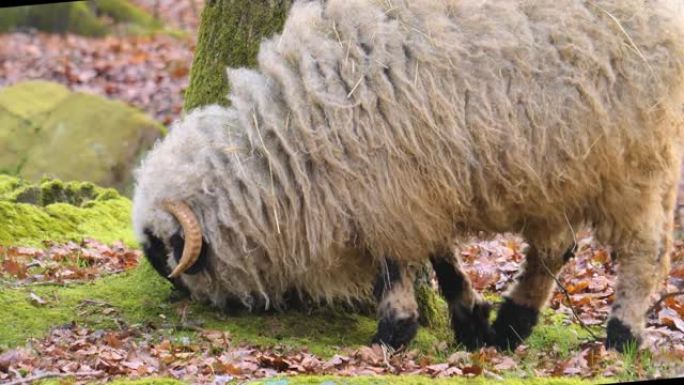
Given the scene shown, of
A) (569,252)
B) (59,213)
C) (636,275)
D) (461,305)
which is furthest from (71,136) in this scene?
(636,275)

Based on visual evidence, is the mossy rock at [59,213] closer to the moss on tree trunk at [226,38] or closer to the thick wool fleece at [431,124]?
the moss on tree trunk at [226,38]

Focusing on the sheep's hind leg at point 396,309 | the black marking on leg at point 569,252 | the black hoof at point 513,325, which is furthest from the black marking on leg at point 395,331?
the black marking on leg at point 569,252

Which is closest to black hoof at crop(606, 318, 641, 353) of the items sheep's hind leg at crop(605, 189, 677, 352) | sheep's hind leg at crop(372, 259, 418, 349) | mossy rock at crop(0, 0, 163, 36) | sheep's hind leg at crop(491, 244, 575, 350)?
sheep's hind leg at crop(605, 189, 677, 352)

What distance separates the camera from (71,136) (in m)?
13.4

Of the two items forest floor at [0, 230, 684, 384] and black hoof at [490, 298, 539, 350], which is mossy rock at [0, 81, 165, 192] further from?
black hoof at [490, 298, 539, 350]

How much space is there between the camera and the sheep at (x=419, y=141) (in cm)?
702

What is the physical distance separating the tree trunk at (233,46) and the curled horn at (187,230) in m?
1.05

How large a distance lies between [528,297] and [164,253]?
254cm

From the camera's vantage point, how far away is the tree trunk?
808 cm

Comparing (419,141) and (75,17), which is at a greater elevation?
(419,141)

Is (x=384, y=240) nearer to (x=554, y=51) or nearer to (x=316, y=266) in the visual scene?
(x=316, y=266)

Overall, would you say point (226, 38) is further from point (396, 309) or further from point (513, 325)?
point (513, 325)

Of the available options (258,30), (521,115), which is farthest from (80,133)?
(521,115)

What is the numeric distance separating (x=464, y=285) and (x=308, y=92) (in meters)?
1.86
